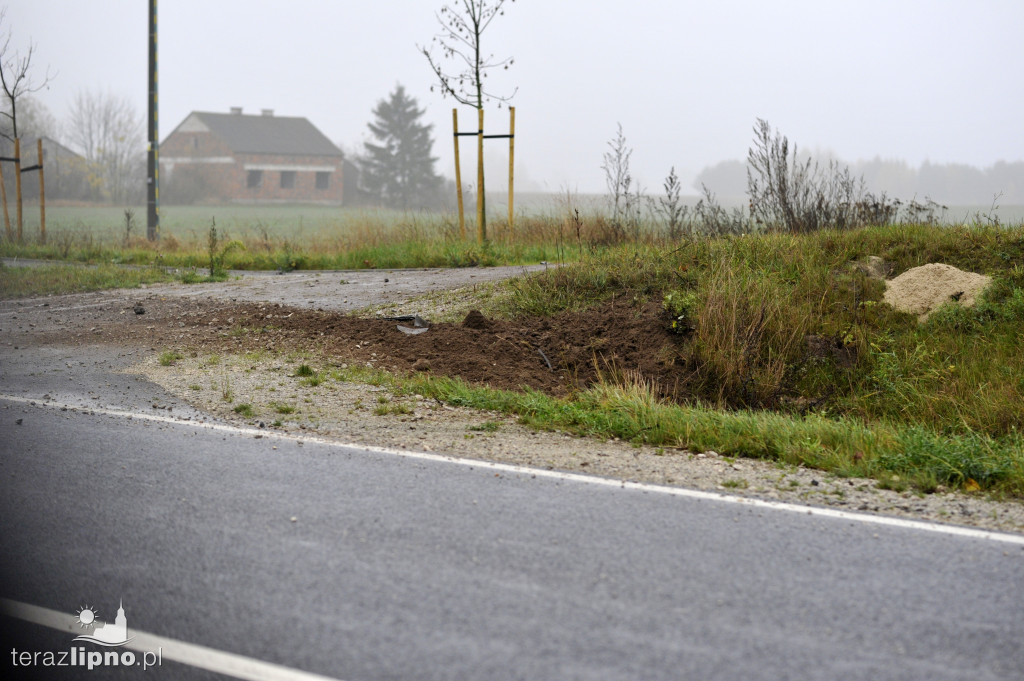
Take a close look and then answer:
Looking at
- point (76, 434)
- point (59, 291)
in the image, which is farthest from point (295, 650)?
point (59, 291)

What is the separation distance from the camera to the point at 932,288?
9.84m

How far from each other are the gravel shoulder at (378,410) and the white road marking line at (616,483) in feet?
0.41

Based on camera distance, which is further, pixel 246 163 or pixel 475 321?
pixel 246 163

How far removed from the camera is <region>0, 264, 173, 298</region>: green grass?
14.9m

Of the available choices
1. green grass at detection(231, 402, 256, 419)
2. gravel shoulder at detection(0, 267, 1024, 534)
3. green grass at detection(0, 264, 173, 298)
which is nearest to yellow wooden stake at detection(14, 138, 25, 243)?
green grass at detection(0, 264, 173, 298)

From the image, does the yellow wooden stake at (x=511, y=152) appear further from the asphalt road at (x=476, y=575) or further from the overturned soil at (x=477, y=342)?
the asphalt road at (x=476, y=575)

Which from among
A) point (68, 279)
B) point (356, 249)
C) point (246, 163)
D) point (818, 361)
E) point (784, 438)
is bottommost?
point (784, 438)

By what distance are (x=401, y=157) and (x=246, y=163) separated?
527 inches

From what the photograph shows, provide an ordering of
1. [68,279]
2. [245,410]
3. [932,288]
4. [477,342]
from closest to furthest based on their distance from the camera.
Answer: [245,410] → [477,342] → [932,288] → [68,279]

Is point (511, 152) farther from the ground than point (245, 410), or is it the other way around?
point (511, 152)

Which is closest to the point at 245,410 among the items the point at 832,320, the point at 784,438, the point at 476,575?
the point at 476,575

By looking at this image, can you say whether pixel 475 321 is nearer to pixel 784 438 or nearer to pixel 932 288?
pixel 784 438

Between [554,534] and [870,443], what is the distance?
2982 mm

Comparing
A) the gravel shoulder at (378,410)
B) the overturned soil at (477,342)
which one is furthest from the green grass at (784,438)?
the overturned soil at (477,342)
